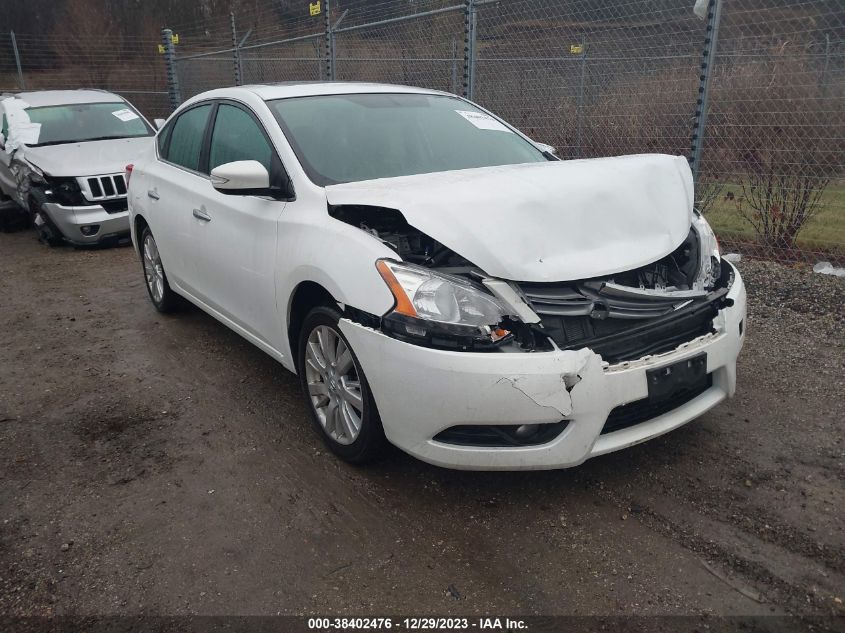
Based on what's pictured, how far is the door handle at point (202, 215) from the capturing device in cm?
387

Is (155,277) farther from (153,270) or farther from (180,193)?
(180,193)

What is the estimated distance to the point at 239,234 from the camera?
3516 mm

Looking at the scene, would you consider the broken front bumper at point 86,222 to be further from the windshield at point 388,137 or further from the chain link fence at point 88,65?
the chain link fence at point 88,65

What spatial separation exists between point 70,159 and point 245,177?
223 inches

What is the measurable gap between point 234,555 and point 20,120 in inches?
319

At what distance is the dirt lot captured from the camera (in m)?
2.24

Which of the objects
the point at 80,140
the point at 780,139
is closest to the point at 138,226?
the point at 80,140

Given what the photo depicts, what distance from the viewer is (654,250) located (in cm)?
274

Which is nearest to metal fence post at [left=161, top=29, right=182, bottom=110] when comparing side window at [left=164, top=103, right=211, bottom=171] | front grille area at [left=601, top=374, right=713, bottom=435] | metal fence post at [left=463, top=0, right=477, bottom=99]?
metal fence post at [left=463, top=0, right=477, bottom=99]

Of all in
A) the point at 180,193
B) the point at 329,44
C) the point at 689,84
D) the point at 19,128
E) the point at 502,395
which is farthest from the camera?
the point at 329,44

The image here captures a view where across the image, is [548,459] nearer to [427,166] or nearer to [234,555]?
[234,555]

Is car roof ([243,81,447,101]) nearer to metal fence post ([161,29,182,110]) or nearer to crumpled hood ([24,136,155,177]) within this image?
crumpled hood ([24,136,155,177])

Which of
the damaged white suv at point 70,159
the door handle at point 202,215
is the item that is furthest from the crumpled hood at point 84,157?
the door handle at point 202,215

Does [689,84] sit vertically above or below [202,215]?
above
